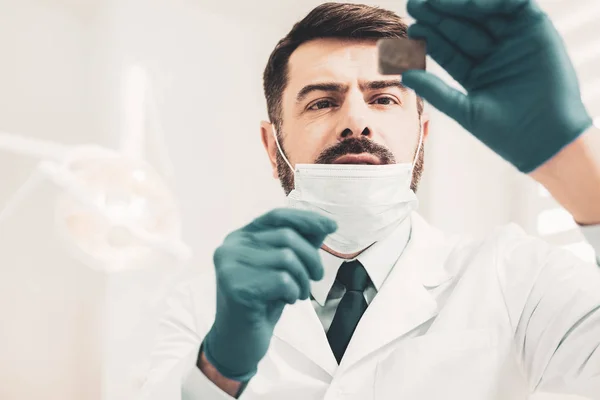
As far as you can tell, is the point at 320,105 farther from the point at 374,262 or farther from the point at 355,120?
the point at 374,262

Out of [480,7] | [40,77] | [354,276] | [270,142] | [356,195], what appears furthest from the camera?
[40,77]

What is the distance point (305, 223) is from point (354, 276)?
1.00ft

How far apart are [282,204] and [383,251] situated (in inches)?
13.1

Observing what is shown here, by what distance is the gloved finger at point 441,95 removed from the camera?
714 mm

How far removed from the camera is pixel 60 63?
4.49 feet

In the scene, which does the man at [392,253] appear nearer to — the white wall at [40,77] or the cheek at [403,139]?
the cheek at [403,139]

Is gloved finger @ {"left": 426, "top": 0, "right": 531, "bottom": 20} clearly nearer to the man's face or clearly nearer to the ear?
the man's face

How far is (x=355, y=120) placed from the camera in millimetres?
1042

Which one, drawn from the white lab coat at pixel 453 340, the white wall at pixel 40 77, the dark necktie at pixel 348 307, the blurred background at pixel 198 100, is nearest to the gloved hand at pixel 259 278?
the white lab coat at pixel 453 340

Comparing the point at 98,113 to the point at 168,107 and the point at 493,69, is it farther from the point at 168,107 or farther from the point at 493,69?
the point at 493,69

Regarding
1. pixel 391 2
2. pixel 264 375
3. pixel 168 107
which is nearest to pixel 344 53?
pixel 391 2

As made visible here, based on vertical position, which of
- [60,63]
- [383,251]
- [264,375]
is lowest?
[264,375]

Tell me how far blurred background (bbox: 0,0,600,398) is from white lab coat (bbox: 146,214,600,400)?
353 millimetres

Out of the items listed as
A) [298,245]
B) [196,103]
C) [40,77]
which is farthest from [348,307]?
[40,77]
